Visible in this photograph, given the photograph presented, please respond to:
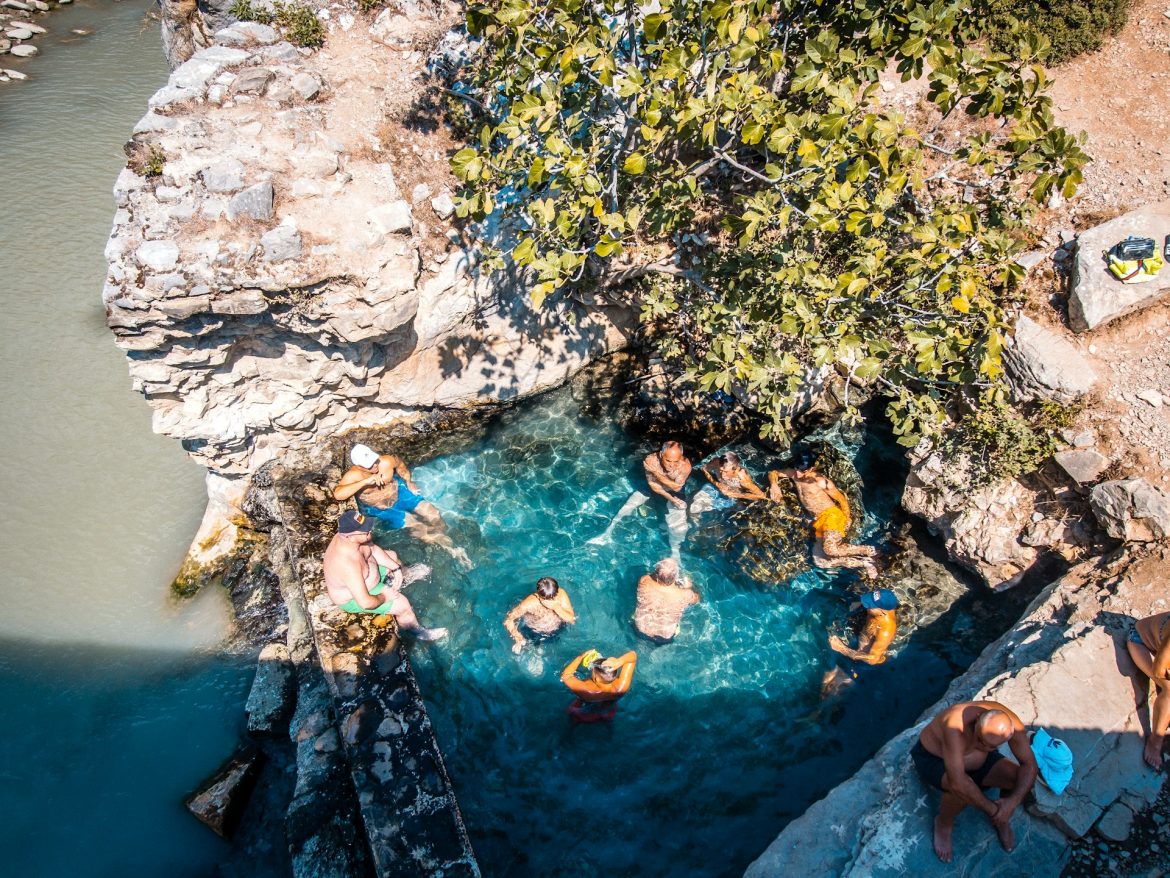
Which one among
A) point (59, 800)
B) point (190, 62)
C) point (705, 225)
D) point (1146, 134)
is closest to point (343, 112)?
point (190, 62)

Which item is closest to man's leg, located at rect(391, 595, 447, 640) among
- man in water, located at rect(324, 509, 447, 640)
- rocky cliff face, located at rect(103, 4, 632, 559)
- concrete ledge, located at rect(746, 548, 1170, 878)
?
man in water, located at rect(324, 509, 447, 640)

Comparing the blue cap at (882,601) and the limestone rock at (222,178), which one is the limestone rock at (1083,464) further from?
the limestone rock at (222,178)

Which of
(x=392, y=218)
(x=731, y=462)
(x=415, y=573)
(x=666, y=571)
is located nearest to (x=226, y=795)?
(x=415, y=573)

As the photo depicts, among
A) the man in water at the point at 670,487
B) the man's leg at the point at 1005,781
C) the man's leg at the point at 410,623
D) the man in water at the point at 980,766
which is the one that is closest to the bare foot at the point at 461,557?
the man's leg at the point at 410,623

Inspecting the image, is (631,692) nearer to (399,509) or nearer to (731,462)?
(731,462)

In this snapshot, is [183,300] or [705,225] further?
[705,225]

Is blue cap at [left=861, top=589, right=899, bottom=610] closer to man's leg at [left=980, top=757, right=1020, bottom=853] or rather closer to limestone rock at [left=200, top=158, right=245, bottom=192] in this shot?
man's leg at [left=980, top=757, right=1020, bottom=853]

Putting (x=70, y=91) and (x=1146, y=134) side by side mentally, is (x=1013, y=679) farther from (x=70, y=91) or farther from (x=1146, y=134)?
(x=70, y=91)
